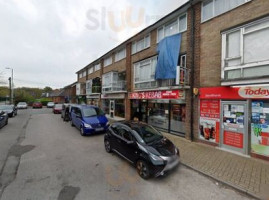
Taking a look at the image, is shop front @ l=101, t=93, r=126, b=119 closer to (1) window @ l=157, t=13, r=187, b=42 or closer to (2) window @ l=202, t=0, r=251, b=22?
(1) window @ l=157, t=13, r=187, b=42

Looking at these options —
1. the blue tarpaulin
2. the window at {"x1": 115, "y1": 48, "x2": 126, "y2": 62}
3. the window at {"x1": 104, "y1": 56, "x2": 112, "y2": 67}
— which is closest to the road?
the blue tarpaulin

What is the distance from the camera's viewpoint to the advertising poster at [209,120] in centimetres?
675

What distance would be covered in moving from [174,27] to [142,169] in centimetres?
840

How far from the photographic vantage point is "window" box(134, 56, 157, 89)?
10.2 metres

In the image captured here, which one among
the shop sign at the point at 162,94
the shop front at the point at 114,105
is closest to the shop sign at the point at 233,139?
the shop sign at the point at 162,94

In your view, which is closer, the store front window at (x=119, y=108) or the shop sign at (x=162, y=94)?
the shop sign at (x=162, y=94)

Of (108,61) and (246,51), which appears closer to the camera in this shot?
(246,51)

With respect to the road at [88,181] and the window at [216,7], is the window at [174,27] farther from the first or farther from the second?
the road at [88,181]

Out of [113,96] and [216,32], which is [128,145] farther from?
[113,96]

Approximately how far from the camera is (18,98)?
4109cm

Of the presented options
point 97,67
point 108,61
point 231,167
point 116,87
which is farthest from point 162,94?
point 97,67

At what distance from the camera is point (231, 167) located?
15.8 feet

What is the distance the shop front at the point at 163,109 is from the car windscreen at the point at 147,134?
11.4ft

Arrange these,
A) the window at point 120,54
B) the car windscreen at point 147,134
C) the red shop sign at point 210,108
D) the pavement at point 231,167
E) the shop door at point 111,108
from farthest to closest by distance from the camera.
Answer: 1. the shop door at point 111,108
2. the window at point 120,54
3. the red shop sign at point 210,108
4. the car windscreen at point 147,134
5. the pavement at point 231,167
